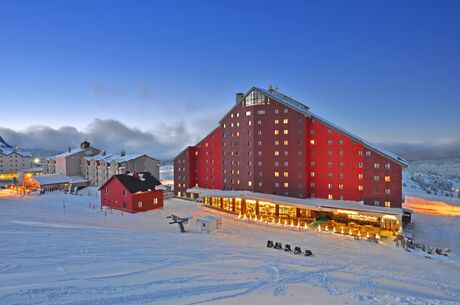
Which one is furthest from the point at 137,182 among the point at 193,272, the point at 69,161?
the point at 69,161

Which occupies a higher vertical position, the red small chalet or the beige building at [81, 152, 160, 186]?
A: the beige building at [81, 152, 160, 186]

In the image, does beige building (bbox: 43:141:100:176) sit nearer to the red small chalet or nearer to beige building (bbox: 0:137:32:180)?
beige building (bbox: 0:137:32:180)

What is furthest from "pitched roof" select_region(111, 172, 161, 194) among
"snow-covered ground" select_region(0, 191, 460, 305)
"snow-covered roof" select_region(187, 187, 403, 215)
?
"snow-covered ground" select_region(0, 191, 460, 305)

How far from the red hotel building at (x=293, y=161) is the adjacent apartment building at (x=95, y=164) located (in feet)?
62.2

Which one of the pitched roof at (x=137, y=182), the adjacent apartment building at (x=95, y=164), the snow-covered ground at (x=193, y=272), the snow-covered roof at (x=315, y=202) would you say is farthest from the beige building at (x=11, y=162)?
the snow-covered roof at (x=315, y=202)

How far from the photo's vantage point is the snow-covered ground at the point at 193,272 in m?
10.1

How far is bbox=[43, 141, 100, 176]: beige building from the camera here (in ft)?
226

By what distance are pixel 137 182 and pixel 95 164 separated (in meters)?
Answer: 35.2

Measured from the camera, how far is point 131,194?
3666 centimetres

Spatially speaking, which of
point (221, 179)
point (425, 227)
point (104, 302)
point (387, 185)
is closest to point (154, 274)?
point (104, 302)

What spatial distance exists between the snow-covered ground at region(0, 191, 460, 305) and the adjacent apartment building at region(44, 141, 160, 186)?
3780cm

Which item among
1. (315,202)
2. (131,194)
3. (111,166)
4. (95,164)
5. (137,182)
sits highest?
(95,164)

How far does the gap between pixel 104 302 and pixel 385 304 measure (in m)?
11.3

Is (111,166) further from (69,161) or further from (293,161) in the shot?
(293,161)
